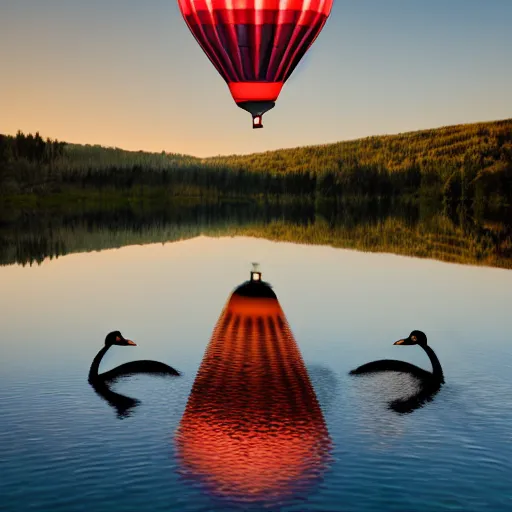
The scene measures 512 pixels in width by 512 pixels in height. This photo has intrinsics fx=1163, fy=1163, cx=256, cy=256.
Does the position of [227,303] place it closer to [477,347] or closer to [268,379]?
[477,347]

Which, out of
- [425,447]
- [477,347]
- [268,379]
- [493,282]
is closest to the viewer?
[425,447]

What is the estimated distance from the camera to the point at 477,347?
2147 cm

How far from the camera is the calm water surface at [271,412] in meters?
12.0

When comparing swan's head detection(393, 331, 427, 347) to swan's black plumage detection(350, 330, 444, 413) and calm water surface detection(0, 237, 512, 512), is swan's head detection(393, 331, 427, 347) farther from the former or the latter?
calm water surface detection(0, 237, 512, 512)

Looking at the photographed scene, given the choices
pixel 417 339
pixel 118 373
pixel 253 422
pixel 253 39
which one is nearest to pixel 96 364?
pixel 118 373

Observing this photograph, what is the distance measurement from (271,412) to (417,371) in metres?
3.35

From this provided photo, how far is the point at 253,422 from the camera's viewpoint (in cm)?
1497

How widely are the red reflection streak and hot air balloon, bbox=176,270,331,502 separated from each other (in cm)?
1

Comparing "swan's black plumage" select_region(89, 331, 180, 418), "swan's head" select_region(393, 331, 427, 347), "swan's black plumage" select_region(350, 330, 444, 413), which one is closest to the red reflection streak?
"swan's black plumage" select_region(89, 331, 180, 418)

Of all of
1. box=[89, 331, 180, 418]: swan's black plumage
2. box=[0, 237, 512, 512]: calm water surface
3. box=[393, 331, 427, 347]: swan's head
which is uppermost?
box=[393, 331, 427, 347]: swan's head

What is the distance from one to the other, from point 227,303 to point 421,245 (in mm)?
23632

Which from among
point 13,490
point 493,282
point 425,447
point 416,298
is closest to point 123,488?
point 13,490

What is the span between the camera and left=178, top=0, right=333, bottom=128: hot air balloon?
1118 inches

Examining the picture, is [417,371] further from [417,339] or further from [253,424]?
[253,424]
